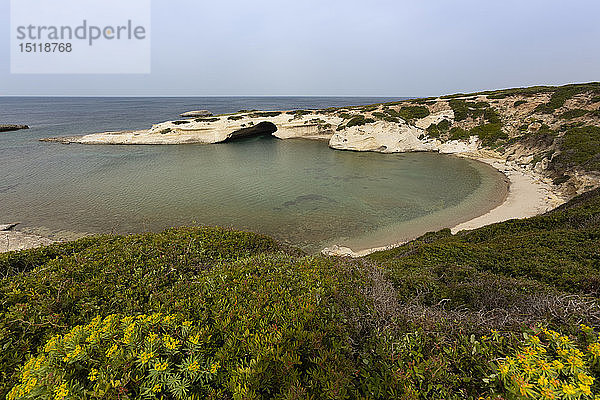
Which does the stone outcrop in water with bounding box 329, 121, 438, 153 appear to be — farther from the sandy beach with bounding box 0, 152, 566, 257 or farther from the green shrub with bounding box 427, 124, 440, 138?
the sandy beach with bounding box 0, 152, 566, 257

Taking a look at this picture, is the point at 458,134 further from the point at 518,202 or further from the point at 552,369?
the point at 552,369

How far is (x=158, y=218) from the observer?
649 inches

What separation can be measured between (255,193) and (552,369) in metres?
19.7

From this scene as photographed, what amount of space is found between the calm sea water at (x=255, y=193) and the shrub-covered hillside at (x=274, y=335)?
958 cm

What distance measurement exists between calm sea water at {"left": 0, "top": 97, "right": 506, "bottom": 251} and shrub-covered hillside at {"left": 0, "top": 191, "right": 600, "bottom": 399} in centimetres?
958

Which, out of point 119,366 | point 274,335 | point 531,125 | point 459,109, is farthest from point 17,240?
point 459,109

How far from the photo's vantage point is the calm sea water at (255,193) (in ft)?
51.9

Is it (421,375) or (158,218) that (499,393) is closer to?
(421,375)

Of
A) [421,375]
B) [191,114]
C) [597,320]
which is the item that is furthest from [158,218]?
[191,114]

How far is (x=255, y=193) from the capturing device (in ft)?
69.2

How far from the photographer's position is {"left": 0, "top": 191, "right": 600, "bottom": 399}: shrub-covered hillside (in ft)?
7.91

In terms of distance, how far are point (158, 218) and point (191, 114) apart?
8595 centimetres

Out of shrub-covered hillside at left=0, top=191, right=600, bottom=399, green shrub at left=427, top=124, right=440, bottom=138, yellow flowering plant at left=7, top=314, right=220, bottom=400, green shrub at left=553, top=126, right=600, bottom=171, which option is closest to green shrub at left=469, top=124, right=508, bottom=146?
green shrub at left=427, top=124, right=440, bottom=138

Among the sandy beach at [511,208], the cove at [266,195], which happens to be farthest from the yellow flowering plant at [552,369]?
the cove at [266,195]
